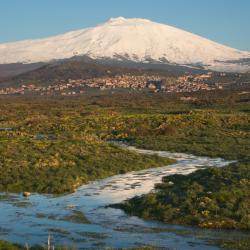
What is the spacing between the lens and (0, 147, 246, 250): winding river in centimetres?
2100

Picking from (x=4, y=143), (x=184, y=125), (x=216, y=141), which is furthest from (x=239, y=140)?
(x=4, y=143)

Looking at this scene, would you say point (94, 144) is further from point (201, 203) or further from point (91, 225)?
point (91, 225)

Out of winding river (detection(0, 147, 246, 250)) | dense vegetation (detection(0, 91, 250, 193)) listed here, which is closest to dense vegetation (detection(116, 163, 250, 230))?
winding river (detection(0, 147, 246, 250))

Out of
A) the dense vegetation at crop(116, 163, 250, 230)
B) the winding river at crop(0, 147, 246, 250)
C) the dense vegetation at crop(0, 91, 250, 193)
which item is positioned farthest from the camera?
the dense vegetation at crop(0, 91, 250, 193)

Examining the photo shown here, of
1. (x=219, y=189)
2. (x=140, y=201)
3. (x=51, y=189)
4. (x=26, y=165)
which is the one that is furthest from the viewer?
(x=26, y=165)

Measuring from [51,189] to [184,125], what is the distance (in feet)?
119

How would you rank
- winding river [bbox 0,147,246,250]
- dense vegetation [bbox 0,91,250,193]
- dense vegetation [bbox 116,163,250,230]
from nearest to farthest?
winding river [bbox 0,147,246,250]
dense vegetation [bbox 116,163,250,230]
dense vegetation [bbox 0,91,250,193]

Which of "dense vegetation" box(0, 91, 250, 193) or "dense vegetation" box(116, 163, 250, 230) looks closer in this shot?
"dense vegetation" box(116, 163, 250, 230)

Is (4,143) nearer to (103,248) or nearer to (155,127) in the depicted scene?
(155,127)

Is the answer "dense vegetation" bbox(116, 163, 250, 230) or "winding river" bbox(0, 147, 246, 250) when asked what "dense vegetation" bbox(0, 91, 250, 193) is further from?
"dense vegetation" bbox(116, 163, 250, 230)

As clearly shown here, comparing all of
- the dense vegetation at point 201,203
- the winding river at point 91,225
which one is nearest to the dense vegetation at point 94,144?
the winding river at point 91,225

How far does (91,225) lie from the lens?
23.6 m

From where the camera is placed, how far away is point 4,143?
154 ft

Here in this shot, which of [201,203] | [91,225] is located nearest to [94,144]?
[201,203]
